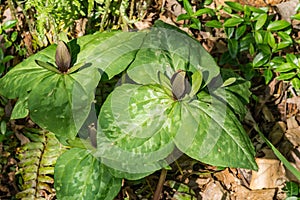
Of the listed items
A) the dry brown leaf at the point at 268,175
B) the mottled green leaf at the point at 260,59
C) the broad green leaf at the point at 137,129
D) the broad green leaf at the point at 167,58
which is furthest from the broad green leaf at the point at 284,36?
the broad green leaf at the point at 137,129

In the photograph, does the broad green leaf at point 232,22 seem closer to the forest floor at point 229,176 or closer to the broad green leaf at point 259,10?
the broad green leaf at point 259,10

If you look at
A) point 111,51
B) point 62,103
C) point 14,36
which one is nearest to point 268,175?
point 111,51

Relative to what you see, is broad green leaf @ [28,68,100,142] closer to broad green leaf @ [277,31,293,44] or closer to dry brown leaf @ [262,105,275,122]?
dry brown leaf @ [262,105,275,122]

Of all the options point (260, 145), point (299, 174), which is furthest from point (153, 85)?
point (260, 145)

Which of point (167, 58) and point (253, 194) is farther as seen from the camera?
point (253, 194)

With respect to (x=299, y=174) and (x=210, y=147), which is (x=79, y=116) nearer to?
(x=210, y=147)

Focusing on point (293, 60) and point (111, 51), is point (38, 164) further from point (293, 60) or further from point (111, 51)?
point (293, 60)

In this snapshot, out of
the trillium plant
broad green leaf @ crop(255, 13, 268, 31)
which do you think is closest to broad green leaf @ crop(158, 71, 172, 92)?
the trillium plant
